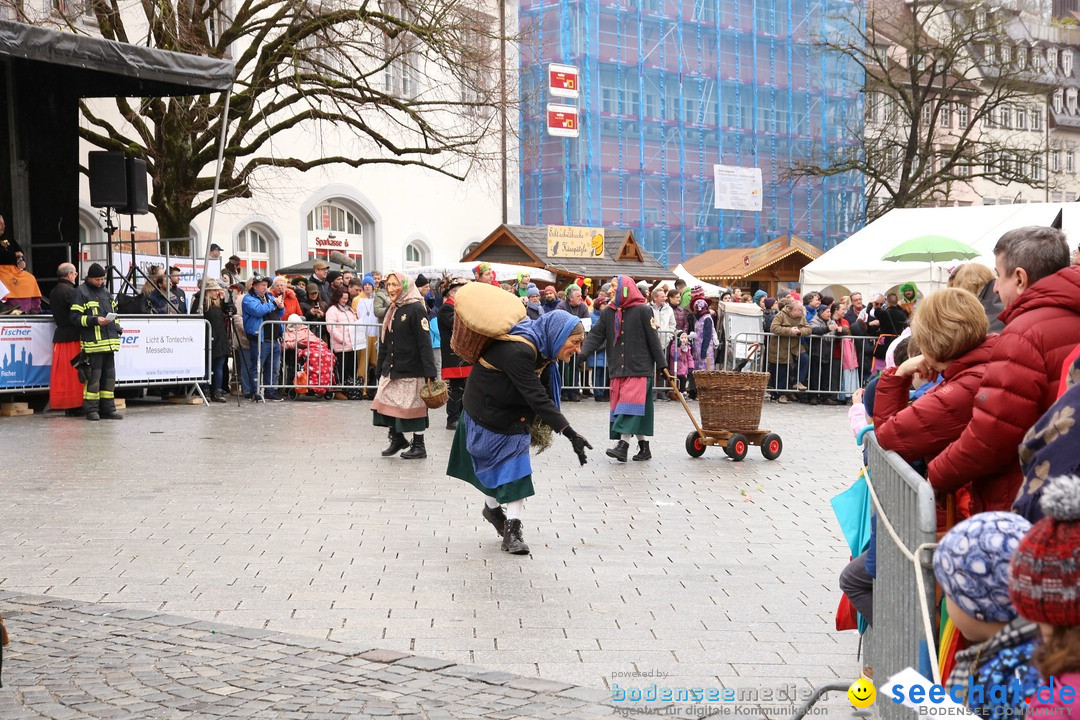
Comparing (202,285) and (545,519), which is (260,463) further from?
(202,285)

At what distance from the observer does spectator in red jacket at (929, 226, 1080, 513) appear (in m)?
3.92

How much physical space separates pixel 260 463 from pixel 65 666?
22.8 feet

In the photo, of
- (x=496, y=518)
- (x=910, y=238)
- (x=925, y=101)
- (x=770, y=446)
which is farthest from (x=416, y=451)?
(x=925, y=101)

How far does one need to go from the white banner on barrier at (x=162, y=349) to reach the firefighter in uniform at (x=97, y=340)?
3.21ft

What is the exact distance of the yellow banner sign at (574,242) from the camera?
3666 centimetres

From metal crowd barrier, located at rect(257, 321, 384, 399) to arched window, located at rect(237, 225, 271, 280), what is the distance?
490 inches

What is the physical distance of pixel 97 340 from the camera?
16.6m

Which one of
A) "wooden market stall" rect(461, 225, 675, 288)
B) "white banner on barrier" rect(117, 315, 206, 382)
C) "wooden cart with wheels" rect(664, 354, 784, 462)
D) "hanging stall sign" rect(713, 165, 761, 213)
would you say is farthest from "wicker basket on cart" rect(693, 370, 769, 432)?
"hanging stall sign" rect(713, 165, 761, 213)

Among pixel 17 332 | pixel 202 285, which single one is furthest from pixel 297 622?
pixel 202 285

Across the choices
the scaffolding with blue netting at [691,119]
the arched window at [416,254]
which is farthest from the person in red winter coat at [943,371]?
the scaffolding with blue netting at [691,119]

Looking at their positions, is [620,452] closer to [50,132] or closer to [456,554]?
[456,554]

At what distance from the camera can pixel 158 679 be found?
540 centimetres

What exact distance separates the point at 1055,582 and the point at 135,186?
735 inches

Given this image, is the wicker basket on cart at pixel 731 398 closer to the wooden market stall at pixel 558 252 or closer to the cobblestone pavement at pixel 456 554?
the cobblestone pavement at pixel 456 554
